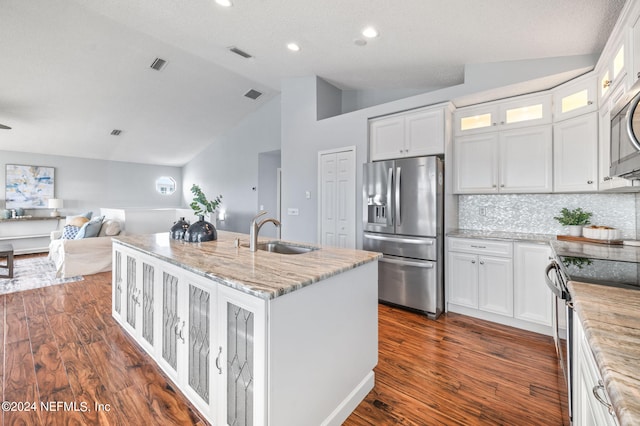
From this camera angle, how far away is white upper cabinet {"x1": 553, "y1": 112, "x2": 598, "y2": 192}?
246 cm

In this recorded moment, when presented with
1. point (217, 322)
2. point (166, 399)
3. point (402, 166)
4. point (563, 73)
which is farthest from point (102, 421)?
point (563, 73)

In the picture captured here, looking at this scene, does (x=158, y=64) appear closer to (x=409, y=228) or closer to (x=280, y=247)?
(x=280, y=247)

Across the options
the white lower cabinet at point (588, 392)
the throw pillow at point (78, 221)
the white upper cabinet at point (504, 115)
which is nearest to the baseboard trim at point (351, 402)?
the white lower cabinet at point (588, 392)

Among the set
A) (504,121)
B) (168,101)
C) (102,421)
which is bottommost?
(102,421)

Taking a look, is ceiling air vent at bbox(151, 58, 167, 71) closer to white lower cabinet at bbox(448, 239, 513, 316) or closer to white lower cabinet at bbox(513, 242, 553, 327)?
white lower cabinet at bbox(448, 239, 513, 316)

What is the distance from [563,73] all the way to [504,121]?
1.94 ft

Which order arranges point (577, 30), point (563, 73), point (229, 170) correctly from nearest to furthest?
point (577, 30) → point (563, 73) → point (229, 170)

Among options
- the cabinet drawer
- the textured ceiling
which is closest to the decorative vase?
the cabinet drawer

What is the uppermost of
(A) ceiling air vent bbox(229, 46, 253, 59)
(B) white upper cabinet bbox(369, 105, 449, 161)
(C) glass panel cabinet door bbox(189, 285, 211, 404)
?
(A) ceiling air vent bbox(229, 46, 253, 59)

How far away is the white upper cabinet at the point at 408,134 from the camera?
3.13 meters

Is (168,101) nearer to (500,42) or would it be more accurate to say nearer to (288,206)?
(288,206)

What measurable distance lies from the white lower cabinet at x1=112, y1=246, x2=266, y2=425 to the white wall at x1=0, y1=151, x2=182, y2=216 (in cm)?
674

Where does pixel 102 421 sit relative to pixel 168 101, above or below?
below

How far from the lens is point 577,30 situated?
2.24 meters
